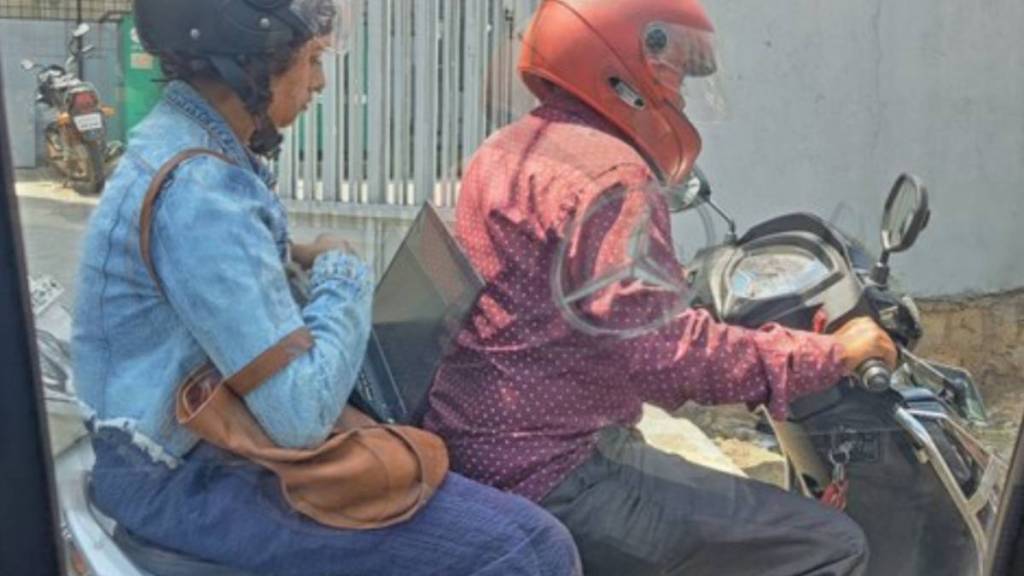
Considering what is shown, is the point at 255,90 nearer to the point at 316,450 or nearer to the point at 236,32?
the point at 236,32

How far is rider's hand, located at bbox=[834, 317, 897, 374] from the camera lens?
1.71 metres

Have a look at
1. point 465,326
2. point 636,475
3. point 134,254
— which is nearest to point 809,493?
point 636,475

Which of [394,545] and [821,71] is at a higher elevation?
[821,71]

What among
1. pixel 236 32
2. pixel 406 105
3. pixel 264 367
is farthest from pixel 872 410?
pixel 236 32

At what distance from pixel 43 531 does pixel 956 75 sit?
3.82ft

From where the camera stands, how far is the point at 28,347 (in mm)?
1446

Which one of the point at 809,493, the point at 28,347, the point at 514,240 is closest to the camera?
the point at 28,347

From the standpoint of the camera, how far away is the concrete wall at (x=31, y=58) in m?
1.41

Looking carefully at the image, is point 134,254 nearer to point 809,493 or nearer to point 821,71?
point 821,71

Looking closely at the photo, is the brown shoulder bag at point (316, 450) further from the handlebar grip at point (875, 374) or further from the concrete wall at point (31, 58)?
the handlebar grip at point (875, 374)

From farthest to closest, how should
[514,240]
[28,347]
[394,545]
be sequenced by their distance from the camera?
[514,240] → [394,545] → [28,347]

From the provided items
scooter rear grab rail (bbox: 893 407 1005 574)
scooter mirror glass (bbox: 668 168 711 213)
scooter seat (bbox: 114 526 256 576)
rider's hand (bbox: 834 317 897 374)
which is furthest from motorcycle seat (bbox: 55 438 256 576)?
scooter rear grab rail (bbox: 893 407 1005 574)

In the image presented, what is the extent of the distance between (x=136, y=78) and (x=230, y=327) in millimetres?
337

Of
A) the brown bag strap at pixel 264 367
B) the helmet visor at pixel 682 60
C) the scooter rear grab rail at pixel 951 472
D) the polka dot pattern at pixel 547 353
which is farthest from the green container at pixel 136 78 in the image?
the scooter rear grab rail at pixel 951 472
